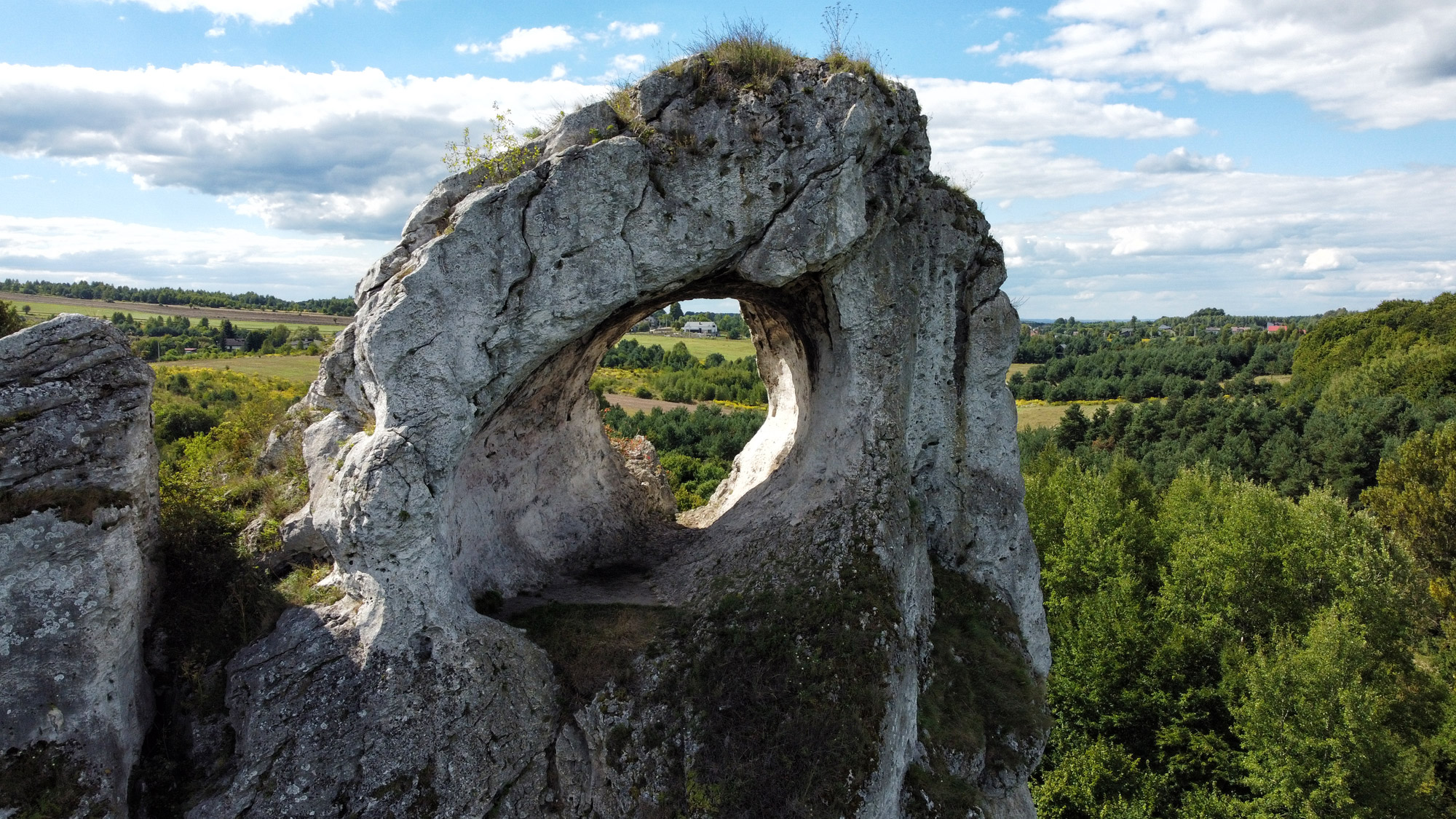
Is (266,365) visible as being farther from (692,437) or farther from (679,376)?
(679,376)

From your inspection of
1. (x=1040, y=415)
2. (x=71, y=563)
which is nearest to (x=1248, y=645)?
(x=71, y=563)

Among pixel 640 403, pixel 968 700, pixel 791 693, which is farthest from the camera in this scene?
pixel 640 403

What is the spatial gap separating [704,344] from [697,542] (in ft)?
288

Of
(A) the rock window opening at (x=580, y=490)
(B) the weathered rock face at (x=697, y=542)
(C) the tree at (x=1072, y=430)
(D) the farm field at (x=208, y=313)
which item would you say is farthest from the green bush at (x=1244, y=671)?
(D) the farm field at (x=208, y=313)

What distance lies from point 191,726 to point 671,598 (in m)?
7.59

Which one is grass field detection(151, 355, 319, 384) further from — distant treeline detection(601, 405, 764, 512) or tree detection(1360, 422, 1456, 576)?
tree detection(1360, 422, 1456, 576)

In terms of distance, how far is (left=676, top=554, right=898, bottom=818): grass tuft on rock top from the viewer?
10.9 m

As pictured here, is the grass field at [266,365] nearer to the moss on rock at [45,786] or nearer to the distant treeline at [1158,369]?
the moss on rock at [45,786]

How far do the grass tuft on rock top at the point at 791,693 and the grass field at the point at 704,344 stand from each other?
77.2m

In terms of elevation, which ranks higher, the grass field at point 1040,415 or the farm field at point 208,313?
the farm field at point 208,313

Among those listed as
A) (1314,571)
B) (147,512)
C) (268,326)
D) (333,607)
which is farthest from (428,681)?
(268,326)

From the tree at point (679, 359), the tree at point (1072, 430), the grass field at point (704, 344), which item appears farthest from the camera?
the grass field at point (704, 344)

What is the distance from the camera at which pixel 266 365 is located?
50.8 metres

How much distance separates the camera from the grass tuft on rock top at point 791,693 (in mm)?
10938
